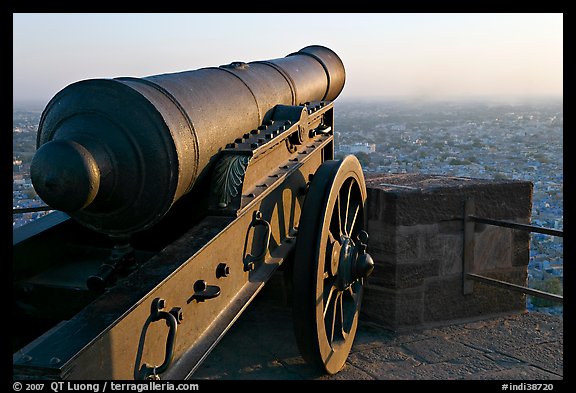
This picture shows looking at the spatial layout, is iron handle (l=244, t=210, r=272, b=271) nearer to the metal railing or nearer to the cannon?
the cannon

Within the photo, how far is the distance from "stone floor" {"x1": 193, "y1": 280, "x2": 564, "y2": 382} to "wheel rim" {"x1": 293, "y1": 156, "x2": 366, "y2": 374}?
29 centimetres

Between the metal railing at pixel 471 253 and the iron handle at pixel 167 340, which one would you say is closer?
the iron handle at pixel 167 340

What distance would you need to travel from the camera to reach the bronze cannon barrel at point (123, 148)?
2129mm

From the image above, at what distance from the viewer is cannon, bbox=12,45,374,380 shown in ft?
6.80

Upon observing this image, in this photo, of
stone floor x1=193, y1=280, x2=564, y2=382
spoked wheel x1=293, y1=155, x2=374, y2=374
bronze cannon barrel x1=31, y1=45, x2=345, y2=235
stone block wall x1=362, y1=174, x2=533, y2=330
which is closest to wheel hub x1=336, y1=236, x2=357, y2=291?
spoked wheel x1=293, y1=155, x2=374, y2=374

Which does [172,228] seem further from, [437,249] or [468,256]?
[468,256]

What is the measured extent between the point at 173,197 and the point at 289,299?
2.47 metres

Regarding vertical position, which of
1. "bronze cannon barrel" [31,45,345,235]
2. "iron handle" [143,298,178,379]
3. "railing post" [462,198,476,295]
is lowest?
"railing post" [462,198,476,295]

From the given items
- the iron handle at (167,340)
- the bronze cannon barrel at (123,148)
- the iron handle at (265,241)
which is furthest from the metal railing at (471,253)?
the iron handle at (167,340)

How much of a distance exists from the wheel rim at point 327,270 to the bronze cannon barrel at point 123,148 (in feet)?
2.38

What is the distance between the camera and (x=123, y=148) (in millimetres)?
2293

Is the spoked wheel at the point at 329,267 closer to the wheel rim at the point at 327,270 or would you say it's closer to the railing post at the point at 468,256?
the wheel rim at the point at 327,270

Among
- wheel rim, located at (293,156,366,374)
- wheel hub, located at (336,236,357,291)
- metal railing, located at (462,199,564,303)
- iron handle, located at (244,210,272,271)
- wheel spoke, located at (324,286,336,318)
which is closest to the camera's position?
iron handle, located at (244,210,272,271)
